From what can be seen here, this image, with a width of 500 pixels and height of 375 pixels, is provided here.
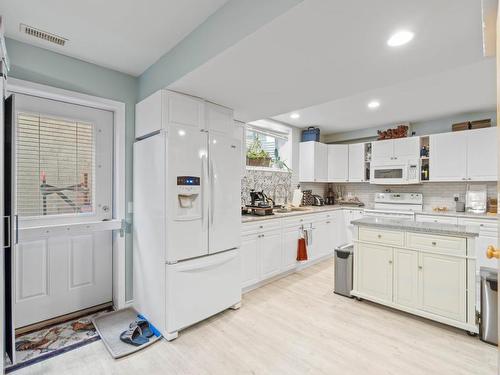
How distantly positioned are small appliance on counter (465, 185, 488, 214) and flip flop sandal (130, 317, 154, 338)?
4.82 metres

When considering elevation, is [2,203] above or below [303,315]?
above

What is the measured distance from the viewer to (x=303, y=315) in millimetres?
2605

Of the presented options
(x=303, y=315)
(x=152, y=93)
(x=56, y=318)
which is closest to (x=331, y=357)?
(x=303, y=315)

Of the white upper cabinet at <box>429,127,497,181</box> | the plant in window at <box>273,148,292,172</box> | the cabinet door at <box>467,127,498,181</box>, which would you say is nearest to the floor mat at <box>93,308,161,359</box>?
the plant in window at <box>273,148,292,172</box>

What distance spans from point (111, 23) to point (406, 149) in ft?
15.5

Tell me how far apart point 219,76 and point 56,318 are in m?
2.73

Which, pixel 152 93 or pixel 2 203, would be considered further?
pixel 152 93

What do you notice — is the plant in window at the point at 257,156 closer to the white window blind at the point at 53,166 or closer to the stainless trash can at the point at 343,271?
the stainless trash can at the point at 343,271

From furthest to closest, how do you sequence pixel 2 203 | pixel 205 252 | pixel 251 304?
1. pixel 251 304
2. pixel 205 252
3. pixel 2 203

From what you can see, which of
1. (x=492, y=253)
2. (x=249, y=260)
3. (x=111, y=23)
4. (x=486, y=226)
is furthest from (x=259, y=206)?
(x=486, y=226)

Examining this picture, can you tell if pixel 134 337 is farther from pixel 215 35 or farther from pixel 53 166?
pixel 215 35

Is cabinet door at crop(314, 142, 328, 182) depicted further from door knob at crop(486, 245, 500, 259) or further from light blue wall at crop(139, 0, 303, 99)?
door knob at crop(486, 245, 500, 259)

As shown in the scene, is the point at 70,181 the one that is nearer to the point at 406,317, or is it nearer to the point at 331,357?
the point at 331,357

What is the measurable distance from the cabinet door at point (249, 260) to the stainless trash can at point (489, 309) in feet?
7.13
